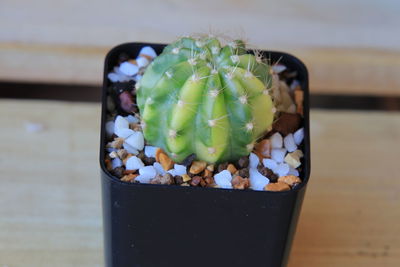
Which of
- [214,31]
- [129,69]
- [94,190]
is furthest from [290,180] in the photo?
[214,31]

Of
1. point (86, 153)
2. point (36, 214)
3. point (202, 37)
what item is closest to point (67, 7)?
point (86, 153)

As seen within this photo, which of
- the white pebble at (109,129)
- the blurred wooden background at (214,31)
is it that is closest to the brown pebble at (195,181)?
the white pebble at (109,129)

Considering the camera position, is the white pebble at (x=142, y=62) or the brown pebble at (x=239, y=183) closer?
the brown pebble at (x=239, y=183)

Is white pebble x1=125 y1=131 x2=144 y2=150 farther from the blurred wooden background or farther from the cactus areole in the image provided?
the blurred wooden background

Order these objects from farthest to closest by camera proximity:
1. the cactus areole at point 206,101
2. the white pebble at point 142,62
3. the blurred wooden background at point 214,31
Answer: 1. the blurred wooden background at point 214,31
2. the white pebble at point 142,62
3. the cactus areole at point 206,101

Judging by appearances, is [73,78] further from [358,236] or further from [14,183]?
[358,236]

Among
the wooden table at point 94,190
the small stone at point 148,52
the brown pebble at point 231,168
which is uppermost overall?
the small stone at point 148,52

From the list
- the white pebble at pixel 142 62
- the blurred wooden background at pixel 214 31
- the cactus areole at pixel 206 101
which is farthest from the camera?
the blurred wooden background at pixel 214 31

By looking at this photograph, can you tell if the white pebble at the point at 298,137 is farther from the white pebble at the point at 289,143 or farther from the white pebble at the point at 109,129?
the white pebble at the point at 109,129
